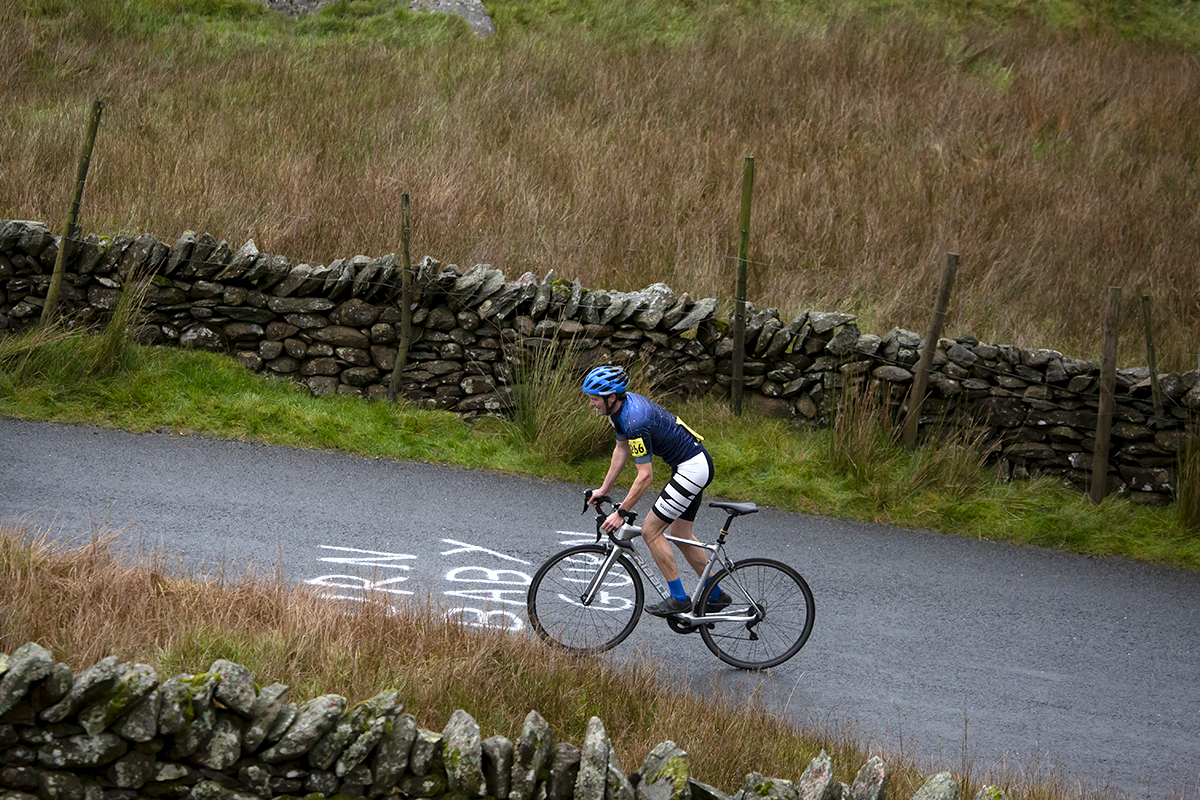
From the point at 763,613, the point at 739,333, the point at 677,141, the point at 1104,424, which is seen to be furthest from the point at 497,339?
the point at 677,141

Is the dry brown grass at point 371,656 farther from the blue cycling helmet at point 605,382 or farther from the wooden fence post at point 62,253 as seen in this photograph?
the wooden fence post at point 62,253

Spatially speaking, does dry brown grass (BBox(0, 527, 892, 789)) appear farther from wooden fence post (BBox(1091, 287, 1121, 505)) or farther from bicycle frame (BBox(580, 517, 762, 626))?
wooden fence post (BBox(1091, 287, 1121, 505))

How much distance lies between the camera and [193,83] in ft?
56.5

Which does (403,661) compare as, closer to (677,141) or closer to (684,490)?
(684,490)

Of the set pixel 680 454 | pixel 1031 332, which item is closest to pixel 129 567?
pixel 680 454

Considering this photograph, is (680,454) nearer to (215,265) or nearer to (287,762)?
(287,762)

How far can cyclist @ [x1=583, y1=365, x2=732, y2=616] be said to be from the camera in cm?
630

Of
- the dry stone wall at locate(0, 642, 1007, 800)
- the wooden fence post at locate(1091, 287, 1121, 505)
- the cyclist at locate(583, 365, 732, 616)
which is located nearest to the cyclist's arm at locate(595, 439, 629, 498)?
the cyclist at locate(583, 365, 732, 616)

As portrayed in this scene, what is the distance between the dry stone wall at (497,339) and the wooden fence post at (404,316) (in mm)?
98

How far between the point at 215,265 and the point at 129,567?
5.20 m

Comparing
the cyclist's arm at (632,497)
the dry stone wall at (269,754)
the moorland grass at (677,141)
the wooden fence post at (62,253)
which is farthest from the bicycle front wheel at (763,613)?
the wooden fence post at (62,253)

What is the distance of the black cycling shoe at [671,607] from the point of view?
21.1 feet

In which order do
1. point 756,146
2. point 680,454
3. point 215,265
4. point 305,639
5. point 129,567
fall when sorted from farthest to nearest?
point 756,146, point 215,265, point 680,454, point 129,567, point 305,639

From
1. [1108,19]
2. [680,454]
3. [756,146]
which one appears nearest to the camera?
[680,454]
